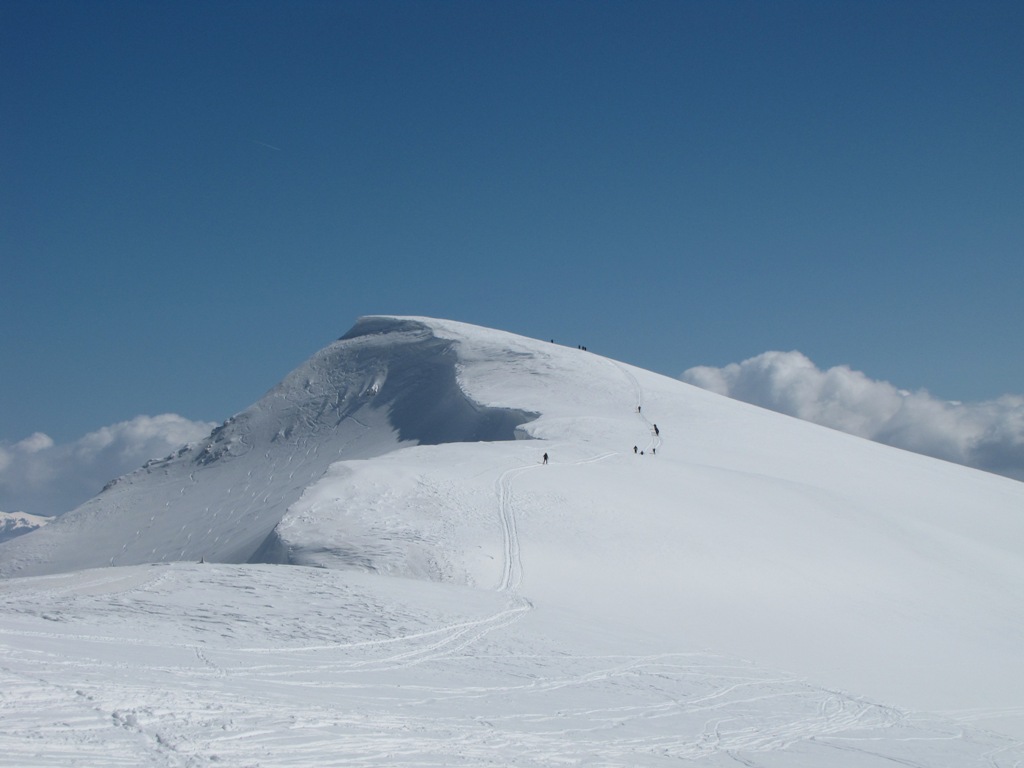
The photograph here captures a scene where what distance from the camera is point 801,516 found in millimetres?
30344

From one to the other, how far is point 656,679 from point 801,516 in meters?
17.1

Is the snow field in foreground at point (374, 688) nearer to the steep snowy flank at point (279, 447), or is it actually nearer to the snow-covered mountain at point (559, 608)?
the snow-covered mountain at point (559, 608)

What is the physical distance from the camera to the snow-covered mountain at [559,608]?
9734 millimetres

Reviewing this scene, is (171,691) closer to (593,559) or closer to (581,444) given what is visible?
(593,559)

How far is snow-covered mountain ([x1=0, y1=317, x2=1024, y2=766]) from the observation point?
383 inches

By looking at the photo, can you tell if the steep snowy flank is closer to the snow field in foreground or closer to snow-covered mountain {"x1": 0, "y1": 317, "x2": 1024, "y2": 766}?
snow-covered mountain {"x1": 0, "y1": 317, "x2": 1024, "y2": 766}

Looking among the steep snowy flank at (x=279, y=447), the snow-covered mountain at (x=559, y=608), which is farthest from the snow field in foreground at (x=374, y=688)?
the steep snowy flank at (x=279, y=447)

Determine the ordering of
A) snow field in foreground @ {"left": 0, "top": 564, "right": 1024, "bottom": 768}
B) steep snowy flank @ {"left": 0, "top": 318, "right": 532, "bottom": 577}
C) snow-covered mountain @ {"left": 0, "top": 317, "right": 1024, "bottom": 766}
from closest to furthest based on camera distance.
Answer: snow field in foreground @ {"left": 0, "top": 564, "right": 1024, "bottom": 768} → snow-covered mountain @ {"left": 0, "top": 317, "right": 1024, "bottom": 766} → steep snowy flank @ {"left": 0, "top": 318, "right": 532, "bottom": 577}

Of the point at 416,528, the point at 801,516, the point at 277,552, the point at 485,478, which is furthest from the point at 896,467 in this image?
the point at 277,552

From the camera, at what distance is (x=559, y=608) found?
64.2ft

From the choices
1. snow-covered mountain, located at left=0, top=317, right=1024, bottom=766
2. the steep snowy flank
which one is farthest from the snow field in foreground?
the steep snowy flank

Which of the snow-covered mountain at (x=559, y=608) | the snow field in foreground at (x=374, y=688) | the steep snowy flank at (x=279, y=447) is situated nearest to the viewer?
the snow field in foreground at (x=374, y=688)

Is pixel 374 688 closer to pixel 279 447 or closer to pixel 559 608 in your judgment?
pixel 559 608

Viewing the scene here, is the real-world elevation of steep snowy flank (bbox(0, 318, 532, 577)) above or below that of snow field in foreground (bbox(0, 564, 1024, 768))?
above
